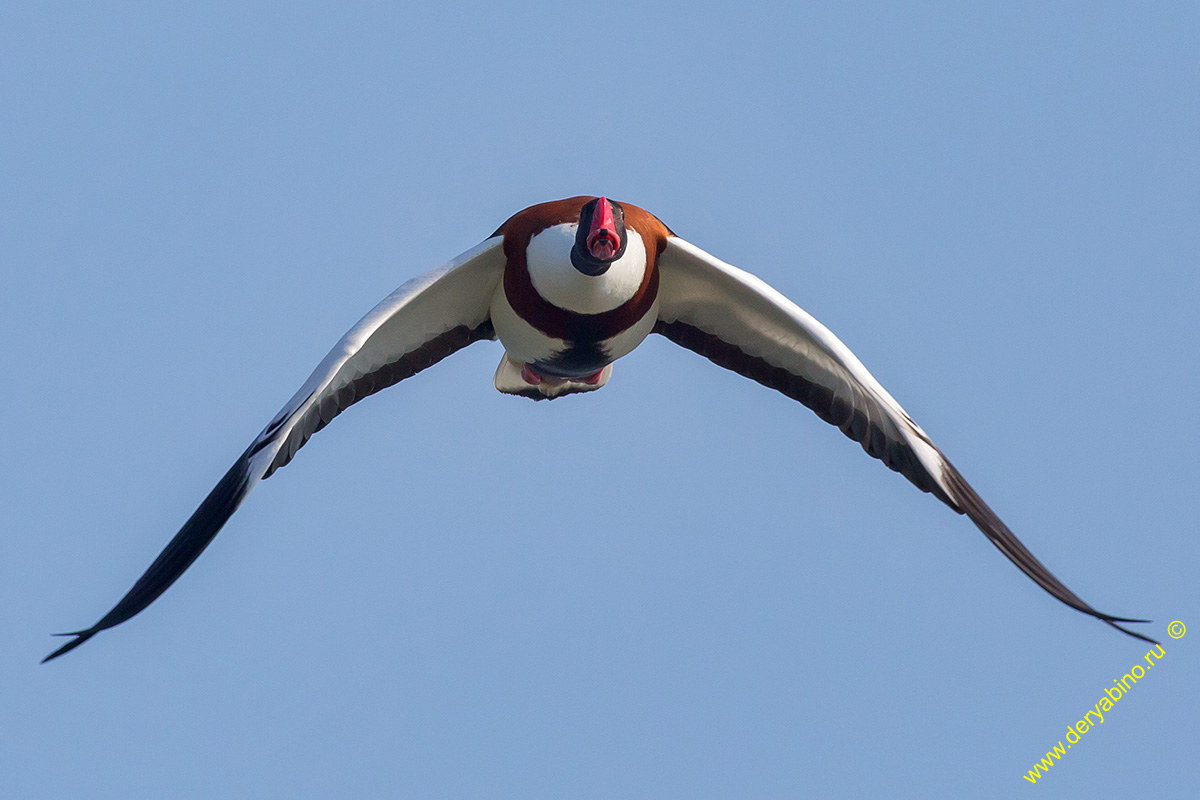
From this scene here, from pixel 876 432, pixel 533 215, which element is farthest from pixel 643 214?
pixel 876 432

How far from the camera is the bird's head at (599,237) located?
8.13 meters

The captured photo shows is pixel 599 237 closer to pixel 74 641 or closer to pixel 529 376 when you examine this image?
pixel 529 376

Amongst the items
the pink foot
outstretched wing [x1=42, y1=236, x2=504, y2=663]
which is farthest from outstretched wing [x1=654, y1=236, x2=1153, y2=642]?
outstretched wing [x1=42, y1=236, x2=504, y2=663]

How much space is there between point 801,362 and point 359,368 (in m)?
2.83

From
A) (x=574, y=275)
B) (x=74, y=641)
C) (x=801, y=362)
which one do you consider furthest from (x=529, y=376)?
(x=74, y=641)

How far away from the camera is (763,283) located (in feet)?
28.8

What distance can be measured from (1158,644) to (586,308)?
3566 mm

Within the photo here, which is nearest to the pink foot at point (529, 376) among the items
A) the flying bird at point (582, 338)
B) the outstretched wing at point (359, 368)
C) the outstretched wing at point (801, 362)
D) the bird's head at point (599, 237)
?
the flying bird at point (582, 338)

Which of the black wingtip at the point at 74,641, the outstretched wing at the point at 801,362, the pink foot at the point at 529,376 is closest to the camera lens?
the black wingtip at the point at 74,641

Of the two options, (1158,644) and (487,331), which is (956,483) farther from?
(487,331)

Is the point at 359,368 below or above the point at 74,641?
above

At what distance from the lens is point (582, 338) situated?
8734 mm

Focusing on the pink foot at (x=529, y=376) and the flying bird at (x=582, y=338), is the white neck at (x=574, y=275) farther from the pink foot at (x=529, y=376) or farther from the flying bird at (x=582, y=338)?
the pink foot at (x=529, y=376)

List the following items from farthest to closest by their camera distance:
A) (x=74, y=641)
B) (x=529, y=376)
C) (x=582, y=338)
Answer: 1. (x=529, y=376)
2. (x=582, y=338)
3. (x=74, y=641)
